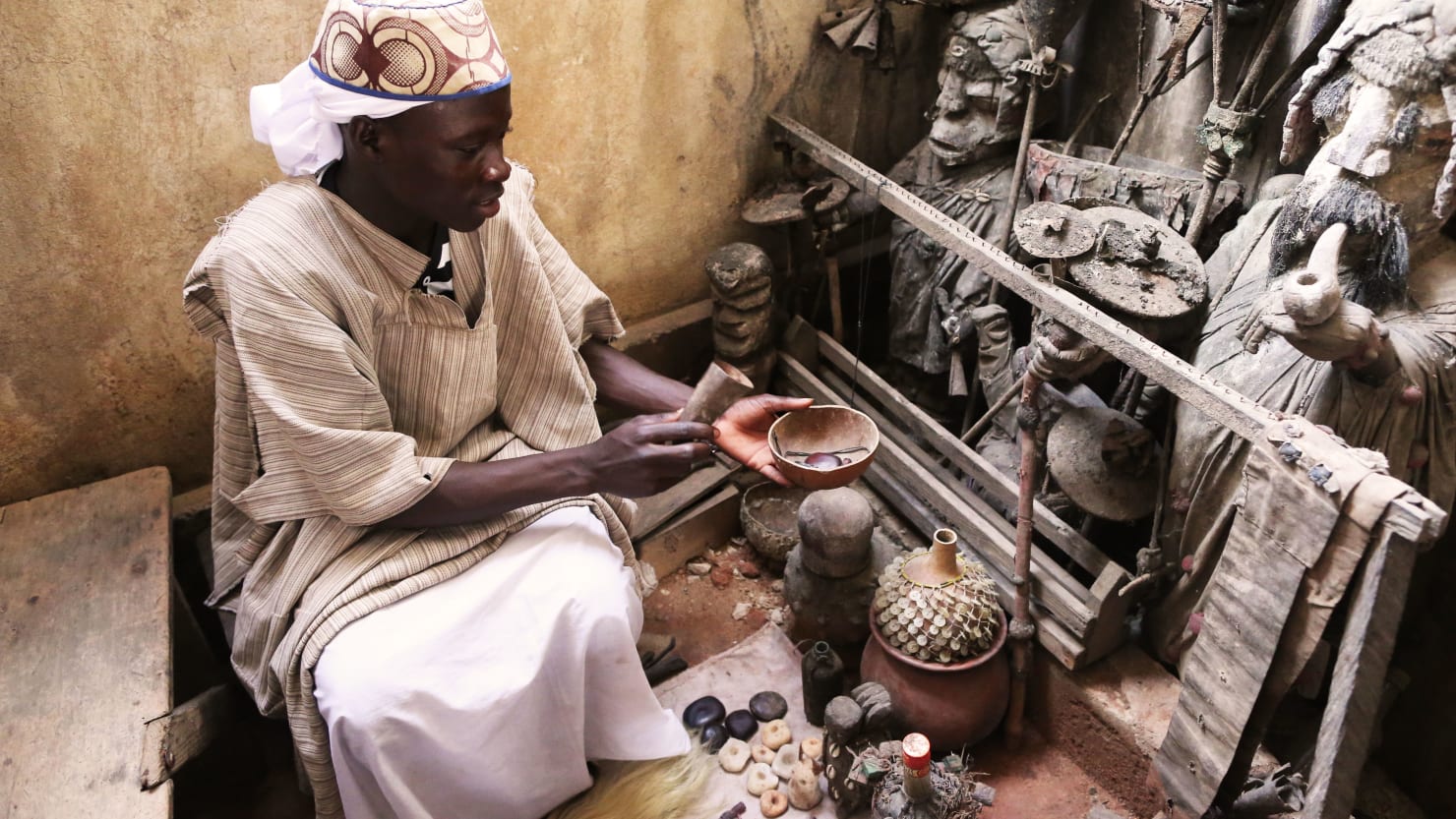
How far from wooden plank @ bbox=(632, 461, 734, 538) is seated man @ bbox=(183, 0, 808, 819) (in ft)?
2.77

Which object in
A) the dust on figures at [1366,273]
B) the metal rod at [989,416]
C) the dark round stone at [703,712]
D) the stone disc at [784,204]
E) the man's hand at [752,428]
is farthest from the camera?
the stone disc at [784,204]

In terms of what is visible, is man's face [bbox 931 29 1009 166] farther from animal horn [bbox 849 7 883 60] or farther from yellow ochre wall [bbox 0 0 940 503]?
yellow ochre wall [bbox 0 0 940 503]

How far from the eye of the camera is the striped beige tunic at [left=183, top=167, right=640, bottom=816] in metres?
2.04

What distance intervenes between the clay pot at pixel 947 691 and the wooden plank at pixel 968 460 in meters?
0.30

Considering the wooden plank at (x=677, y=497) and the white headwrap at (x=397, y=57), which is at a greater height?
the white headwrap at (x=397, y=57)

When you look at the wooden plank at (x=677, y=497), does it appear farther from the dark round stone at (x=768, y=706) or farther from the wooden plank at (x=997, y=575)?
the dark round stone at (x=768, y=706)

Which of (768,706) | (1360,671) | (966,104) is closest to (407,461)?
(768,706)

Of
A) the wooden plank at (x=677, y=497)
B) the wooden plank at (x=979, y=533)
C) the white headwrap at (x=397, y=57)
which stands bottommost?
the wooden plank at (x=677, y=497)

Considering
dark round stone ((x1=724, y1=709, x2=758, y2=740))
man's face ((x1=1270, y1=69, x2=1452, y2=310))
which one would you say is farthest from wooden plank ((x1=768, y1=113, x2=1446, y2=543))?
dark round stone ((x1=724, y1=709, x2=758, y2=740))

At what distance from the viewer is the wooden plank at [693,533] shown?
347 centimetres

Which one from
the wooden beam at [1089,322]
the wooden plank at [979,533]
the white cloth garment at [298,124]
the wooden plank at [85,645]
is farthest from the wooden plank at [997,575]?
the wooden plank at [85,645]

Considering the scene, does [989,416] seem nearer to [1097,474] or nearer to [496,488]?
[1097,474]

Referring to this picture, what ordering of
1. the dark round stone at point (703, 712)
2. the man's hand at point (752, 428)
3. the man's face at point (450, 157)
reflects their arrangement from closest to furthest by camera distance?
the man's face at point (450, 157), the man's hand at point (752, 428), the dark round stone at point (703, 712)

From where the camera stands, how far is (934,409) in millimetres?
3871
